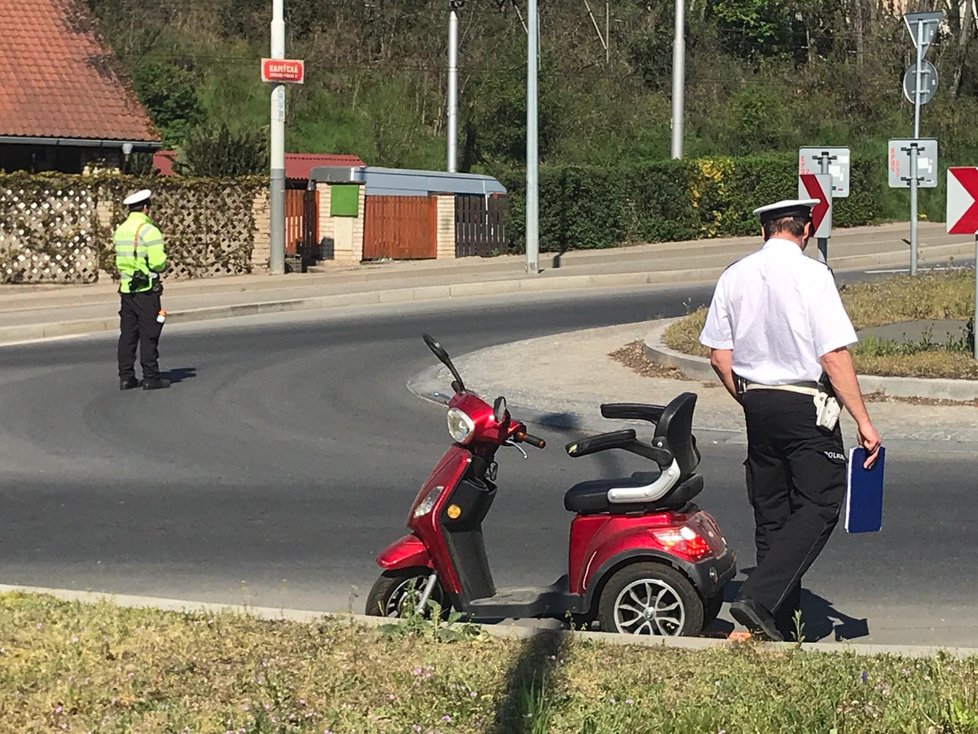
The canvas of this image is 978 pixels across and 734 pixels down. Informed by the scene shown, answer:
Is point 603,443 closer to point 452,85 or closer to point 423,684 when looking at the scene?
point 423,684

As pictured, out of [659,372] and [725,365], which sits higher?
[725,365]

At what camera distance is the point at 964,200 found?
13609 mm

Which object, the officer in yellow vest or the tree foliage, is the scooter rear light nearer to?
the officer in yellow vest

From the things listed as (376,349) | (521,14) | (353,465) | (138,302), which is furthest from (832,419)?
(521,14)

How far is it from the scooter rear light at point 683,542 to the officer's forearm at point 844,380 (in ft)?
2.62

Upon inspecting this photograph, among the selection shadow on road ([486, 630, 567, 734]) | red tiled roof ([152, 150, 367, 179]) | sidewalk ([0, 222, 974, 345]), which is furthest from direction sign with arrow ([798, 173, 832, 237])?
red tiled roof ([152, 150, 367, 179])

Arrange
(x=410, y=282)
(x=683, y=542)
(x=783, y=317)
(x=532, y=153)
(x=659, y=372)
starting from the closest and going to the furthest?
1. (x=783, y=317)
2. (x=683, y=542)
3. (x=659, y=372)
4. (x=410, y=282)
5. (x=532, y=153)

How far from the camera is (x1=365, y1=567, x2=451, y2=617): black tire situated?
6.44m

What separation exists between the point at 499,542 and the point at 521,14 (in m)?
42.5

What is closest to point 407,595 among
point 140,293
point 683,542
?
point 683,542

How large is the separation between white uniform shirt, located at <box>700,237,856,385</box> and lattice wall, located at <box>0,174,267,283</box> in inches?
803

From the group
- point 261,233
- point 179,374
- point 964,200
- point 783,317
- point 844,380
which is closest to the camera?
point 844,380

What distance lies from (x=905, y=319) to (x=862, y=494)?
1067 cm

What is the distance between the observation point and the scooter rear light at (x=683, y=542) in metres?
6.16
